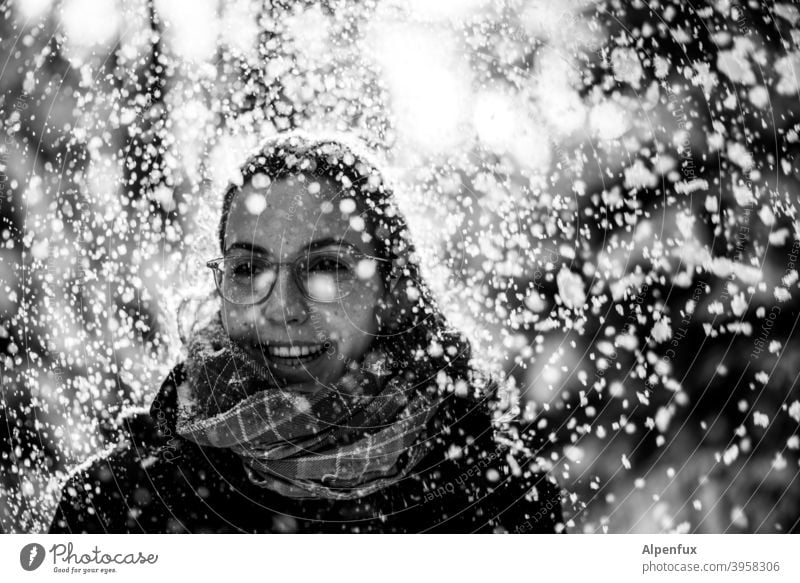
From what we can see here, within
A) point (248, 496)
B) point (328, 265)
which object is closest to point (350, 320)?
point (328, 265)

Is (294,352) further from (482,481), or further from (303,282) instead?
(482,481)

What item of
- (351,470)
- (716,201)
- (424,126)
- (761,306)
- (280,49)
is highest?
(280,49)

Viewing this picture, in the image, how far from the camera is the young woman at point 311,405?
580 mm

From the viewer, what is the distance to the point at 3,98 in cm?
70

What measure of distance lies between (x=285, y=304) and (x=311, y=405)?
11 cm

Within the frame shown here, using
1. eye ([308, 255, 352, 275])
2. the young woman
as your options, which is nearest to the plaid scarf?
the young woman

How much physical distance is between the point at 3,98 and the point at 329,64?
0.40m

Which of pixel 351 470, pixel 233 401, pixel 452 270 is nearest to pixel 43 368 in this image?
pixel 233 401

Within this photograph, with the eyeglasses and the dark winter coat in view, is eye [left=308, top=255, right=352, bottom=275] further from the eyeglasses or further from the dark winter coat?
the dark winter coat

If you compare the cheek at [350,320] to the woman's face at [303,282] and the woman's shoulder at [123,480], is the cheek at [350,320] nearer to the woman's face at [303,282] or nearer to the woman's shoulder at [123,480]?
the woman's face at [303,282]

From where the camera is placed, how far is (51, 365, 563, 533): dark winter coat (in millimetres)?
598

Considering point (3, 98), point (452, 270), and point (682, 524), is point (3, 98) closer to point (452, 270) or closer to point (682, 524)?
point (452, 270)

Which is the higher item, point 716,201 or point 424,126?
point 424,126

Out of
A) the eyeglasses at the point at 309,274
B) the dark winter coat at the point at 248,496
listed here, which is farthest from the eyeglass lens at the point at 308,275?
the dark winter coat at the point at 248,496
